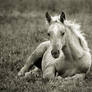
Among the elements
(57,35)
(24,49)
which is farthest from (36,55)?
(57,35)

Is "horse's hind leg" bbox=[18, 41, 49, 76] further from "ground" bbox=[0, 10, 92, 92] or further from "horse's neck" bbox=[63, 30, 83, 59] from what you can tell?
"horse's neck" bbox=[63, 30, 83, 59]

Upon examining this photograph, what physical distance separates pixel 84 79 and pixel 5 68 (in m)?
2.08

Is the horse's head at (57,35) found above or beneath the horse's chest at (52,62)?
above

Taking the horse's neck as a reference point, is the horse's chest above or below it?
below

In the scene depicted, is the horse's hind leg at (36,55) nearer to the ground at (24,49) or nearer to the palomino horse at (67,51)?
the ground at (24,49)

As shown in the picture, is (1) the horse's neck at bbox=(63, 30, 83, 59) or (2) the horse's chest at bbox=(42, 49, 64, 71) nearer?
(1) the horse's neck at bbox=(63, 30, 83, 59)

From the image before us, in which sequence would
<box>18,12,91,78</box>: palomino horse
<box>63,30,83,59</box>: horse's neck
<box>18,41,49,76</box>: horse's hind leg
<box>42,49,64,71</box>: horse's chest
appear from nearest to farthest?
<box>18,12,91,78</box>: palomino horse
<box>63,30,83,59</box>: horse's neck
<box>42,49,64,71</box>: horse's chest
<box>18,41,49,76</box>: horse's hind leg

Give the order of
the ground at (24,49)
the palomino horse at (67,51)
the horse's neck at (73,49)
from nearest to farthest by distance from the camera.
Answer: the ground at (24,49)
the palomino horse at (67,51)
the horse's neck at (73,49)

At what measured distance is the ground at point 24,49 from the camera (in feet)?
21.1

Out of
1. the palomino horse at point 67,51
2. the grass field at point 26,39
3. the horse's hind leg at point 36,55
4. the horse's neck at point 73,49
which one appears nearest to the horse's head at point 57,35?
the palomino horse at point 67,51

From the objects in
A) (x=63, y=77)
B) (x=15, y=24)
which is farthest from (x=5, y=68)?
(x=15, y=24)

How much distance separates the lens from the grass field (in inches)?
256

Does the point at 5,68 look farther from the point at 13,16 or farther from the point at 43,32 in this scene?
the point at 13,16

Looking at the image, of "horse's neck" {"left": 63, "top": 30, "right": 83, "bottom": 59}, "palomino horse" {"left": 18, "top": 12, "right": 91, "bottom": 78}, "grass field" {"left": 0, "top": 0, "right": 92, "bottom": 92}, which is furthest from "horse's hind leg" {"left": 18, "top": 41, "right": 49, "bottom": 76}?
"horse's neck" {"left": 63, "top": 30, "right": 83, "bottom": 59}
